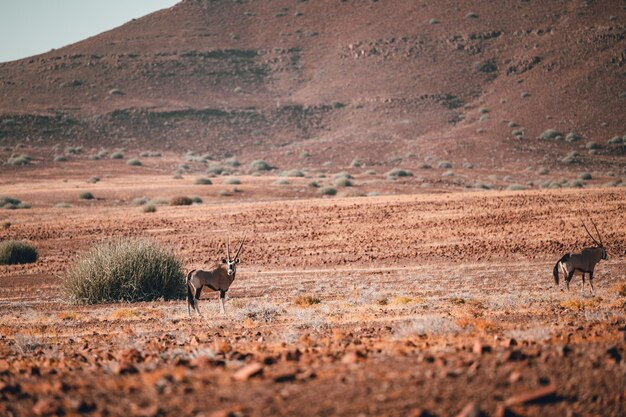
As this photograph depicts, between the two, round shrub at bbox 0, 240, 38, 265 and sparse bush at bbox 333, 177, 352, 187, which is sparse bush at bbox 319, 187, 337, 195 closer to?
sparse bush at bbox 333, 177, 352, 187

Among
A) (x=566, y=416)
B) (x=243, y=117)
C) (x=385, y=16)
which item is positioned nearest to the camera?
(x=566, y=416)

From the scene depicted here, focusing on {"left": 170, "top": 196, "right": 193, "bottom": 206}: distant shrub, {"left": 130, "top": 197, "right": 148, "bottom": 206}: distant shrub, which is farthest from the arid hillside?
{"left": 130, "top": 197, "right": 148, "bottom": 206}: distant shrub

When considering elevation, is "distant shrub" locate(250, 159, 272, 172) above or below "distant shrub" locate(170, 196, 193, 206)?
above

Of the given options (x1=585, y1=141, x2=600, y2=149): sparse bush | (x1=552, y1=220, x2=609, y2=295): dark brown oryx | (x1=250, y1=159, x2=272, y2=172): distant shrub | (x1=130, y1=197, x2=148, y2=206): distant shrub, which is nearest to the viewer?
(x1=552, y1=220, x2=609, y2=295): dark brown oryx

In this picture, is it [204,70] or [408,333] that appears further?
[204,70]

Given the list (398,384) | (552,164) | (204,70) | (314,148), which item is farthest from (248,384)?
(204,70)

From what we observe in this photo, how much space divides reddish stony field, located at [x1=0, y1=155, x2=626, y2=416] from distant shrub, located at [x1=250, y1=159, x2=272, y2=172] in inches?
1438

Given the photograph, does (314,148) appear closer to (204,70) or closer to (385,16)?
(204,70)

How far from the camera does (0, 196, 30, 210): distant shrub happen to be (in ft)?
152

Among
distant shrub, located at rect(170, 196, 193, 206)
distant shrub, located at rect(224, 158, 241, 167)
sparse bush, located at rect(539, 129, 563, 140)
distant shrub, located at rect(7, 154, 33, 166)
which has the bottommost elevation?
distant shrub, located at rect(170, 196, 193, 206)

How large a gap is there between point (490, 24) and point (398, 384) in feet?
354

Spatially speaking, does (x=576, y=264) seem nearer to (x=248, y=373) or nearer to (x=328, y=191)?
(x=248, y=373)

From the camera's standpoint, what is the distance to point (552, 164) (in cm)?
6825

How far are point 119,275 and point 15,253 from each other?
35.9 feet
